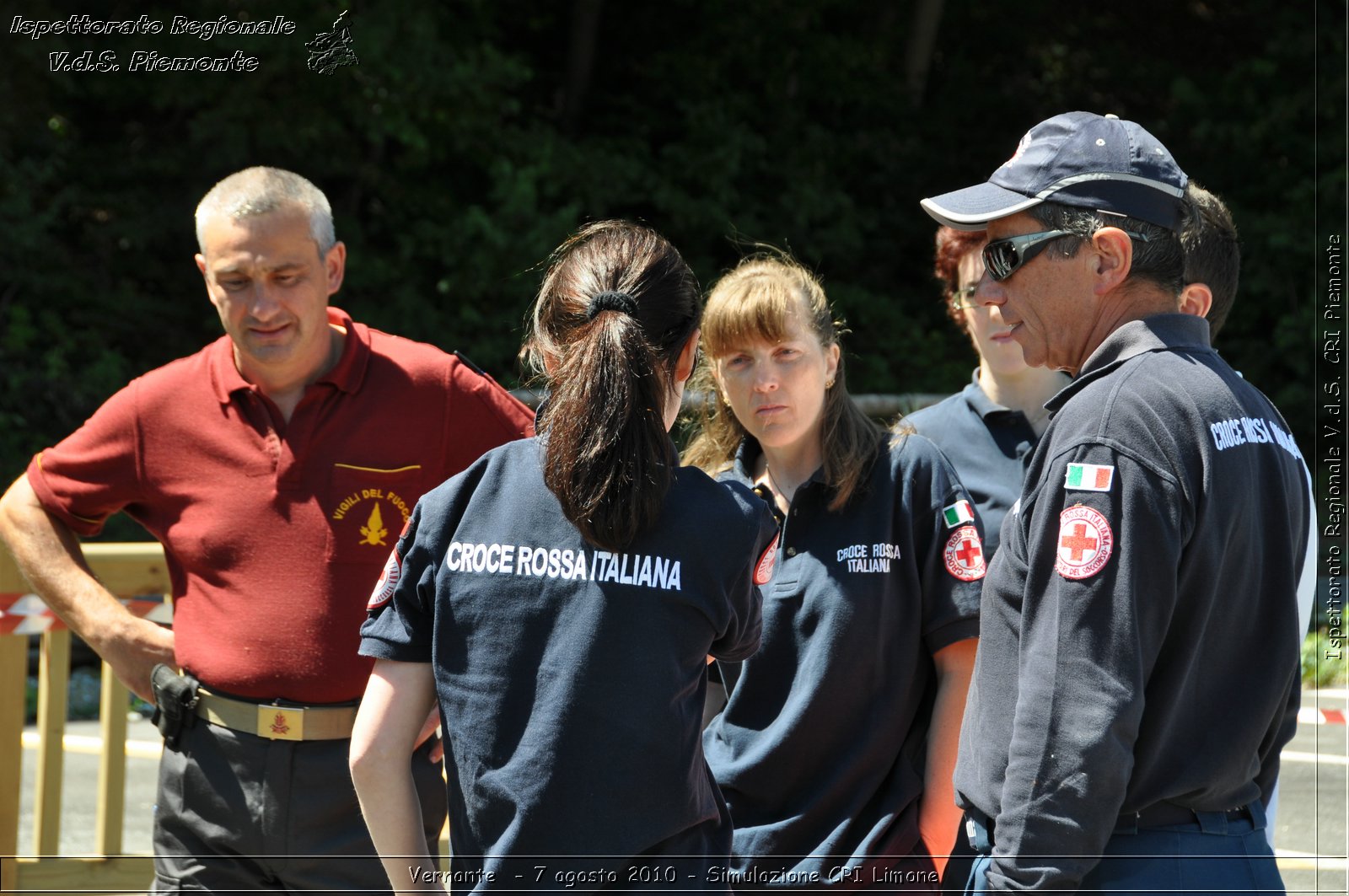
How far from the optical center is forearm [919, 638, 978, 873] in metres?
2.61

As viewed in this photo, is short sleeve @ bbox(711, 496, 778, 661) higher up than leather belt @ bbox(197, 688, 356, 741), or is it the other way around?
short sleeve @ bbox(711, 496, 778, 661)

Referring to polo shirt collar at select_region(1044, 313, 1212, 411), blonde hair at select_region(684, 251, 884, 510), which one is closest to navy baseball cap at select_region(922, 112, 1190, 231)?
polo shirt collar at select_region(1044, 313, 1212, 411)

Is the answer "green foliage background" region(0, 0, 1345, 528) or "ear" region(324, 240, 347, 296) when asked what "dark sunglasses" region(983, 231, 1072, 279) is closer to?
"ear" region(324, 240, 347, 296)

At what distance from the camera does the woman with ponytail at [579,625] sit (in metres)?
1.82

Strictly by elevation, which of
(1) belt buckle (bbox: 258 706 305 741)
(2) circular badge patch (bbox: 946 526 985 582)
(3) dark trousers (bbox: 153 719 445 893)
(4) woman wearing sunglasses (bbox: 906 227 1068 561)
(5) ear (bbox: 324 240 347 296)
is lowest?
(3) dark trousers (bbox: 153 719 445 893)

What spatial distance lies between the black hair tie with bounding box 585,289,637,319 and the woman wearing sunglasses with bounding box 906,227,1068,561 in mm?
1411

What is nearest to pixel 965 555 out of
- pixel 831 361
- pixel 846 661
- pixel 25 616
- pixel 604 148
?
pixel 846 661

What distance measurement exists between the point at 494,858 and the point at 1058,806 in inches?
31.2

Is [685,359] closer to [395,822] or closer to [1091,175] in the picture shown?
[1091,175]

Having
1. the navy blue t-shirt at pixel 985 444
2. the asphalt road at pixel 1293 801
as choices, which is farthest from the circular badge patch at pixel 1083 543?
the asphalt road at pixel 1293 801

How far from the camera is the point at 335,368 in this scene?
3.16 meters

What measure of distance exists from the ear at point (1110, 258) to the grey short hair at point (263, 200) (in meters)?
1.89

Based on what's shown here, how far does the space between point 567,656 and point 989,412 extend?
175cm

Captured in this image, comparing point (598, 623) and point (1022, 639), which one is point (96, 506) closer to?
point (598, 623)
